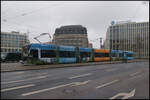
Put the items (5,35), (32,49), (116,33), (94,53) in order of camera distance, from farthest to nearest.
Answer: (5,35) → (116,33) → (94,53) → (32,49)

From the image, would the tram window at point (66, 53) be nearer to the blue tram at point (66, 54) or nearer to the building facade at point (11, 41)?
the blue tram at point (66, 54)

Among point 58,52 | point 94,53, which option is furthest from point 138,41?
point 58,52

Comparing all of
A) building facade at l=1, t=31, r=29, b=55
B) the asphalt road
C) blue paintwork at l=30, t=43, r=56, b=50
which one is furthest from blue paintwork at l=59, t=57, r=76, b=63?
building facade at l=1, t=31, r=29, b=55

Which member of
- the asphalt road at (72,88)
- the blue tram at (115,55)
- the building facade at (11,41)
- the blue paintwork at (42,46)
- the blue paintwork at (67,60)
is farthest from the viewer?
the building facade at (11,41)

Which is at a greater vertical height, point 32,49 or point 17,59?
point 32,49

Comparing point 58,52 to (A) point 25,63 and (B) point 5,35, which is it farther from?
(B) point 5,35

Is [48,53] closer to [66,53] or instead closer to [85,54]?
[66,53]

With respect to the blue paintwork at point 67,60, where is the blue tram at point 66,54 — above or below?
above

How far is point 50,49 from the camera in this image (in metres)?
19.8

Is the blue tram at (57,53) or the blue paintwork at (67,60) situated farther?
the blue paintwork at (67,60)

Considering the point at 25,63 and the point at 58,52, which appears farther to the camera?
the point at 58,52

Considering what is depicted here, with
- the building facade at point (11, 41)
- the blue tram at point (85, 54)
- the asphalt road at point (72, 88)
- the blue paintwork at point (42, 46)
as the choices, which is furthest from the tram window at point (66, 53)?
the building facade at point (11, 41)

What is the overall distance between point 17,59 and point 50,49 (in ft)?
45.9

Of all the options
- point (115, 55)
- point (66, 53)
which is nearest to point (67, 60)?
point (66, 53)
